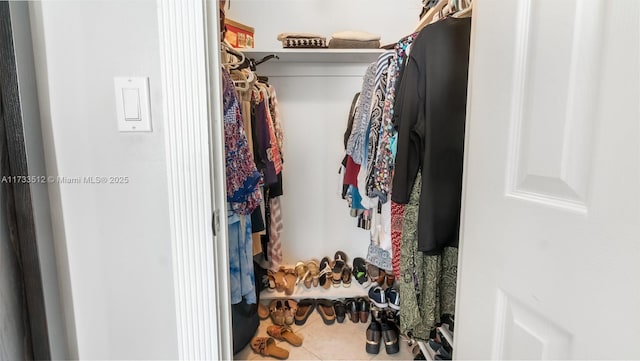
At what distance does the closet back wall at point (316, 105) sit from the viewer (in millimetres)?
1912

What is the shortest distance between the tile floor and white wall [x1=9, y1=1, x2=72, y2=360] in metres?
1.04

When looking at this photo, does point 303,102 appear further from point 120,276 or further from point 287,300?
point 120,276

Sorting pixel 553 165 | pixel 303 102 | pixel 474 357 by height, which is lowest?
pixel 474 357

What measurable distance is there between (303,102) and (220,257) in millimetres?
1500

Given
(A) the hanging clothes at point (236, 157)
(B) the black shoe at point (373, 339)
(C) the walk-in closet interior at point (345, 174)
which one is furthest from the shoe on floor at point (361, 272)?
(A) the hanging clothes at point (236, 157)

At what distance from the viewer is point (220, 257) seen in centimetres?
66

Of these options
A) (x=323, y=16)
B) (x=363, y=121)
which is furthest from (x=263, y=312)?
(x=323, y=16)

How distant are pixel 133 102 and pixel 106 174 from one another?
165mm

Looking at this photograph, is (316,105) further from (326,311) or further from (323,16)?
(326,311)

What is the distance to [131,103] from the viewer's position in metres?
0.57

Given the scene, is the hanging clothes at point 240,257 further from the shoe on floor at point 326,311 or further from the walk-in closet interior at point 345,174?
the shoe on floor at point 326,311

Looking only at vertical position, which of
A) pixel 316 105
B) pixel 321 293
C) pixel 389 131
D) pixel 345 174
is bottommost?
pixel 321 293

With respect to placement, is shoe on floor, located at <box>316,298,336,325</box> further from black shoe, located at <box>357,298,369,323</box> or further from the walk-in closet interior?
black shoe, located at <box>357,298,369,323</box>

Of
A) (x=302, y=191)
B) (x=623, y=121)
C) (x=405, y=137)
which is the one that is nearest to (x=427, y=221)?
(x=405, y=137)
